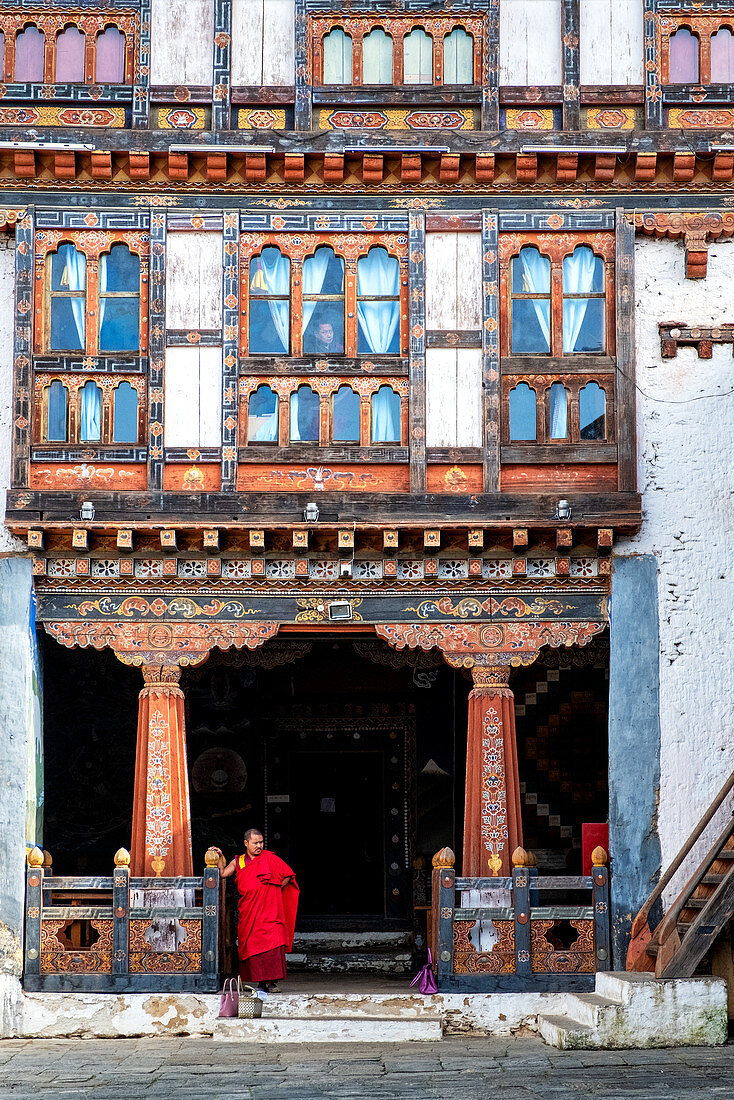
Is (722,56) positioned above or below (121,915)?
above

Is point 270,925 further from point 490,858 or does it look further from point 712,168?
point 712,168

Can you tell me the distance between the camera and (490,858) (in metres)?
12.6

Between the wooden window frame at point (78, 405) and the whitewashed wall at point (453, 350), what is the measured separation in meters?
2.52

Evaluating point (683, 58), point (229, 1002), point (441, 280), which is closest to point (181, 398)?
point (441, 280)

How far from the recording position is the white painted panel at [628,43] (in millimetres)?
13484

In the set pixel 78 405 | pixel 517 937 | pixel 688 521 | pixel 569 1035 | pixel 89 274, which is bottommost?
pixel 569 1035

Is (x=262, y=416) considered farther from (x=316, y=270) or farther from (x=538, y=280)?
(x=538, y=280)

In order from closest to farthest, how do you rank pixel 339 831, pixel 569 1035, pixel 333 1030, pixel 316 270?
pixel 569 1035 < pixel 333 1030 < pixel 316 270 < pixel 339 831

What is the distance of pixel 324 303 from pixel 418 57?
2.43 metres

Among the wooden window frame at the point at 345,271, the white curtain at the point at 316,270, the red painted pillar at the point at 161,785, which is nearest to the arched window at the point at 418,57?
the wooden window frame at the point at 345,271

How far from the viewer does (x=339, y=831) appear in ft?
53.4

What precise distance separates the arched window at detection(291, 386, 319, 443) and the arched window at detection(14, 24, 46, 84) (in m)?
3.69

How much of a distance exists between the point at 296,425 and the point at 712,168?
4.34m

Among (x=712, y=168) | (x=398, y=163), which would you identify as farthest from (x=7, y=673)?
(x=712, y=168)
